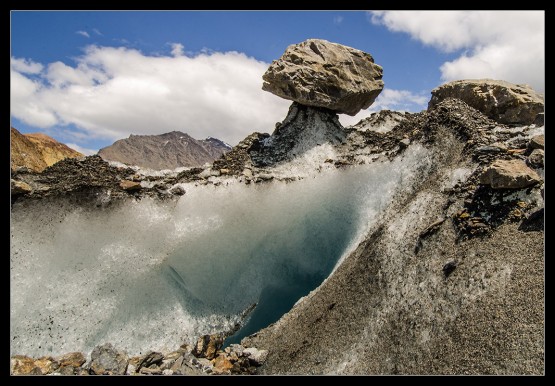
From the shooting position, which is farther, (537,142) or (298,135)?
(298,135)

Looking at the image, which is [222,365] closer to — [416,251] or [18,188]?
[416,251]

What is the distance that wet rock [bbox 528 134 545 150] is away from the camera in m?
14.4

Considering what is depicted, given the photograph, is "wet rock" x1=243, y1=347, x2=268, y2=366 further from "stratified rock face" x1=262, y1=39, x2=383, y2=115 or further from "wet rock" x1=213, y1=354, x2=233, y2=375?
"stratified rock face" x1=262, y1=39, x2=383, y2=115

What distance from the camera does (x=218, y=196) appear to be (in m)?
21.1

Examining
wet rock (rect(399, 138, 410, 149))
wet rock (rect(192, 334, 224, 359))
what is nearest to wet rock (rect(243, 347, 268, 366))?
wet rock (rect(192, 334, 224, 359))

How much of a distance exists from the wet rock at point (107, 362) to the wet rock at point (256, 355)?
4.28 metres

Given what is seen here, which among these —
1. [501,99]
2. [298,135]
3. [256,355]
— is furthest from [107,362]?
[501,99]

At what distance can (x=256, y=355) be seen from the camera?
556 inches

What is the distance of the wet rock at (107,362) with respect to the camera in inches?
512

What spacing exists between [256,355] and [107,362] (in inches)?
203

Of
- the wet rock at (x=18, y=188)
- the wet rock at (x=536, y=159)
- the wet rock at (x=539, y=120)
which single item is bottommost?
the wet rock at (x=18, y=188)

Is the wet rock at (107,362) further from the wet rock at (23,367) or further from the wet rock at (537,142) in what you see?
the wet rock at (537,142)

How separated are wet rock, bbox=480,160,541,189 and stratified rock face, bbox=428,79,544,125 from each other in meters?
7.85

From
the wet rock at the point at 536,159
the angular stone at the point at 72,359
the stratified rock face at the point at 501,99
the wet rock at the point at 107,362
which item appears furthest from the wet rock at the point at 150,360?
the stratified rock face at the point at 501,99
